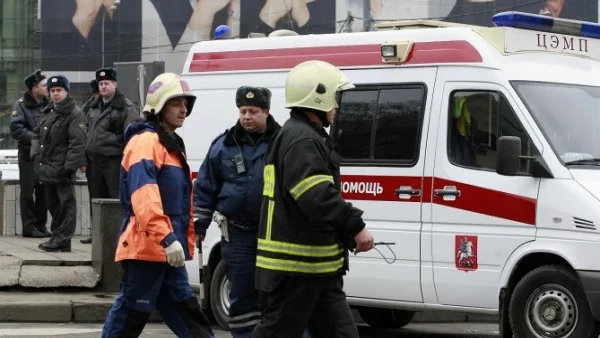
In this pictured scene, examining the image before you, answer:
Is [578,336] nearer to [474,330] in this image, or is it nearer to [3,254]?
[474,330]

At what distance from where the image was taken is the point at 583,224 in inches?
359

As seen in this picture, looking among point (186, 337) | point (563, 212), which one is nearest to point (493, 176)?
point (563, 212)

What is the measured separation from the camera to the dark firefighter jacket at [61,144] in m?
13.5

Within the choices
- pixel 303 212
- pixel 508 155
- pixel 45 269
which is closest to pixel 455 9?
pixel 45 269

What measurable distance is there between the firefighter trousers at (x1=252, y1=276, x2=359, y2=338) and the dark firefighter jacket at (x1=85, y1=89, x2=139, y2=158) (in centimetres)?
713

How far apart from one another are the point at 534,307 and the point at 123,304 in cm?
311

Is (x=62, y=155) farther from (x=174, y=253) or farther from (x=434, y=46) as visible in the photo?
(x=174, y=253)

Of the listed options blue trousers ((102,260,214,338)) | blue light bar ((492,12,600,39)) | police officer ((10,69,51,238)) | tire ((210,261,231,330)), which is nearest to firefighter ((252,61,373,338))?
blue trousers ((102,260,214,338))

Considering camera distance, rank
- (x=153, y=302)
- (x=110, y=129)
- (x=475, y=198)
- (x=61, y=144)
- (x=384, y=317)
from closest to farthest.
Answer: (x=153, y=302) < (x=475, y=198) < (x=384, y=317) < (x=110, y=129) < (x=61, y=144)

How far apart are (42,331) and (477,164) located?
3.56 metres

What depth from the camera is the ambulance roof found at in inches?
391

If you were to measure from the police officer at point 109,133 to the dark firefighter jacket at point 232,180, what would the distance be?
5050 mm

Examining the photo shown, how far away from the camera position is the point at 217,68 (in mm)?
11547

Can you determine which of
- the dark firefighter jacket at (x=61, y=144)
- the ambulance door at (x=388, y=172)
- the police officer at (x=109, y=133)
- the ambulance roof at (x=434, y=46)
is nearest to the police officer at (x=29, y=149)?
the dark firefighter jacket at (x=61, y=144)
